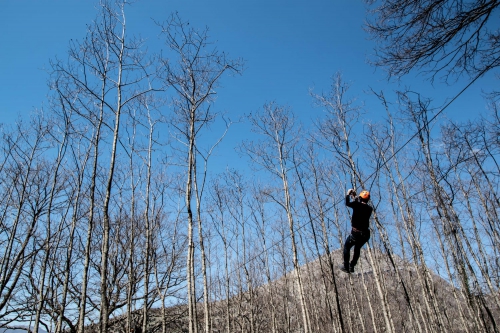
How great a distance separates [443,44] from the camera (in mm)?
3924

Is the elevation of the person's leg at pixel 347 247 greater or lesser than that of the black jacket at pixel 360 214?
lesser

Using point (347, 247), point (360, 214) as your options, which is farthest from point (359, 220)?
point (347, 247)

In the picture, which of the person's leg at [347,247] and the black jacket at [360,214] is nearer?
the black jacket at [360,214]

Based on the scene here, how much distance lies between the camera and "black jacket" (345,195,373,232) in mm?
5453

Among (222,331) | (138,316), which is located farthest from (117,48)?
(222,331)

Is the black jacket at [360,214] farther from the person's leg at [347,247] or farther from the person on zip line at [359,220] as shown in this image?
the person's leg at [347,247]

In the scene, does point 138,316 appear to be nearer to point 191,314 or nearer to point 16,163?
point 16,163

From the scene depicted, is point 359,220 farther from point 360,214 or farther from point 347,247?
point 347,247

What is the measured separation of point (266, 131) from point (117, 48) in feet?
20.0

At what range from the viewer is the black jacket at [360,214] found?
545 cm

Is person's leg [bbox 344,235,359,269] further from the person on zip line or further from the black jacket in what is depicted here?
the black jacket

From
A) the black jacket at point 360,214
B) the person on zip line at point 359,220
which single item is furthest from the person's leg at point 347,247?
the black jacket at point 360,214

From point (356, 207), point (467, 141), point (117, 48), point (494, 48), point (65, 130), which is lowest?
point (356, 207)

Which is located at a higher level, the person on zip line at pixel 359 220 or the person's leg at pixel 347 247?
the person on zip line at pixel 359 220
